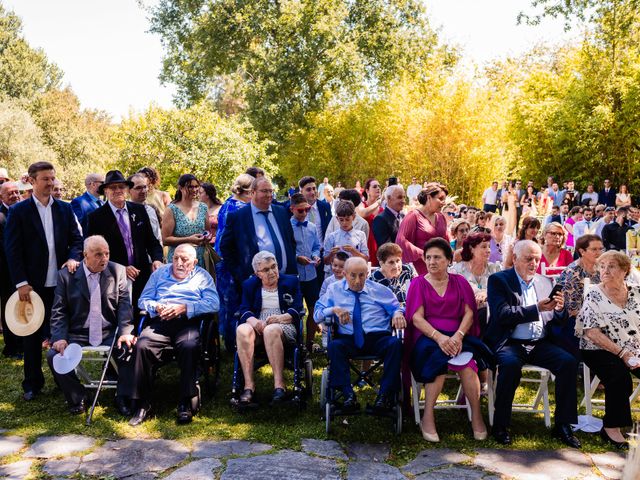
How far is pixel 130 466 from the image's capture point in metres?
4.22

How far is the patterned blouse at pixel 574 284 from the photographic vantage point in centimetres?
540

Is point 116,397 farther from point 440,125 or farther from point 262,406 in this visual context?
point 440,125

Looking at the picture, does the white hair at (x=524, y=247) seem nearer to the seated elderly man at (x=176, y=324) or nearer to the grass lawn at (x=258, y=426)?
the grass lawn at (x=258, y=426)

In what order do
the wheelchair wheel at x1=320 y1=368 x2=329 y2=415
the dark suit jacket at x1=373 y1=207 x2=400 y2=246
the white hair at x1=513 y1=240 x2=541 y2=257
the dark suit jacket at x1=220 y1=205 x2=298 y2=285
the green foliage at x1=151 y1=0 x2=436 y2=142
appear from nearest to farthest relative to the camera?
the wheelchair wheel at x1=320 y1=368 x2=329 y2=415 → the white hair at x1=513 y1=240 x2=541 y2=257 → the dark suit jacket at x1=220 y1=205 x2=298 y2=285 → the dark suit jacket at x1=373 y1=207 x2=400 y2=246 → the green foliage at x1=151 y1=0 x2=436 y2=142

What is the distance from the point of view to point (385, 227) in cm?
693

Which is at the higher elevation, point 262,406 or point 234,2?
point 234,2

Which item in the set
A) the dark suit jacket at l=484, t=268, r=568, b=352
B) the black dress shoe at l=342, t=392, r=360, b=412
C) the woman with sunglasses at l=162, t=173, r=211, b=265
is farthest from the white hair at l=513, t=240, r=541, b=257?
the woman with sunglasses at l=162, t=173, r=211, b=265

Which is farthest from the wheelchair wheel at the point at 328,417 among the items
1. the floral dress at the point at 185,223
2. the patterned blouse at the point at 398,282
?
the floral dress at the point at 185,223

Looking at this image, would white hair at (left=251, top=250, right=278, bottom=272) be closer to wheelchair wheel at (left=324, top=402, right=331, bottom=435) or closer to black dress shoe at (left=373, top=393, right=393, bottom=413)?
wheelchair wheel at (left=324, top=402, right=331, bottom=435)

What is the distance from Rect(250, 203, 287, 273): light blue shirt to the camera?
5.97m

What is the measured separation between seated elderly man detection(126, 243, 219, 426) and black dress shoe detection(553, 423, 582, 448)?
2773 millimetres

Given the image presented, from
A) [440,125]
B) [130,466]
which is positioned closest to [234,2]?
[440,125]

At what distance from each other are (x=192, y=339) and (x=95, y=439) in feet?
3.48

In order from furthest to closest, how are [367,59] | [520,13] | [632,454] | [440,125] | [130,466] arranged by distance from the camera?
1. [367,59]
2. [440,125]
3. [520,13]
4. [130,466]
5. [632,454]
